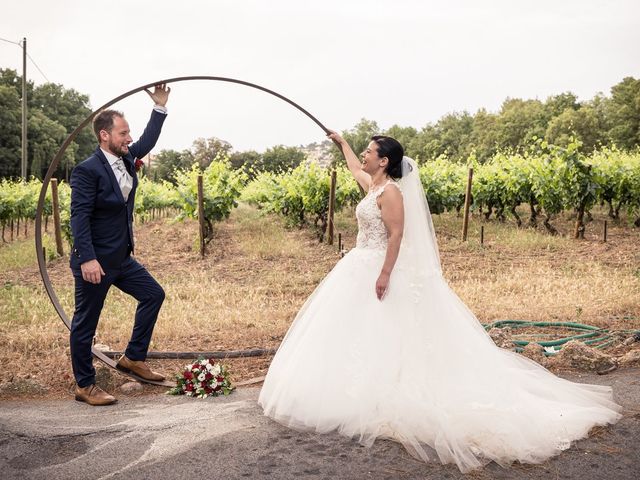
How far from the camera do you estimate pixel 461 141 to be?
74312 mm

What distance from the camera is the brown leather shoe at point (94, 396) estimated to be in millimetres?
4680

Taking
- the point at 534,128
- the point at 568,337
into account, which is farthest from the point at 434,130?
the point at 568,337

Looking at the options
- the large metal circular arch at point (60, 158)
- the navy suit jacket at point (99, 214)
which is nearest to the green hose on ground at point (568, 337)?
the large metal circular arch at point (60, 158)

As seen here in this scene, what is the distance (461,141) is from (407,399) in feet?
241

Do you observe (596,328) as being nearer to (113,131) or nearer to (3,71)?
(113,131)

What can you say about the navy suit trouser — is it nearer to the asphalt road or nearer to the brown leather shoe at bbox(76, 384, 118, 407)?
the brown leather shoe at bbox(76, 384, 118, 407)

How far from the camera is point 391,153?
14.4 feet

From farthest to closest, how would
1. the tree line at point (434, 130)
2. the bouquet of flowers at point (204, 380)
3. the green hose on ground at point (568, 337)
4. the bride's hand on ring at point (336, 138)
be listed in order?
the tree line at point (434, 130), the green hose on ground at point (568, 337), the bride's hand on ring at point (336, 138), the bouquet of flowers at point (204, 380)

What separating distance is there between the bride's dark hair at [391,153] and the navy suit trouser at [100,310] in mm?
2104

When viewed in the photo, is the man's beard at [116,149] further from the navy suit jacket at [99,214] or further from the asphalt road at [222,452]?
the asphalt road at [222,452]

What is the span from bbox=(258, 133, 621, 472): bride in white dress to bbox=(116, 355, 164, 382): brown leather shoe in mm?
1231

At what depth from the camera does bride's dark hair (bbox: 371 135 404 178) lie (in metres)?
4.41

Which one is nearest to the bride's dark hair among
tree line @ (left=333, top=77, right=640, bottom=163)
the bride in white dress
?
the bride in white dress

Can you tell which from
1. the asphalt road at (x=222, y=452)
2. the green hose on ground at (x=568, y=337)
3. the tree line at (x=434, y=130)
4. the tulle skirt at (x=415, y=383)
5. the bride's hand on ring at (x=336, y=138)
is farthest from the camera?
the tree line at (x=434, y=130)
